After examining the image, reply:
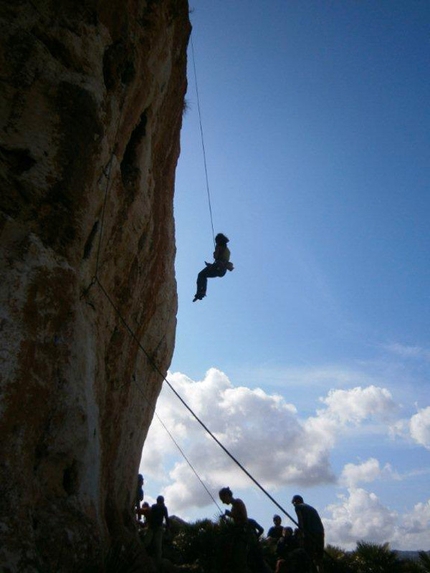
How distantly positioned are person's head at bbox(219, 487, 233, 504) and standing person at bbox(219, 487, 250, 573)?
25.5 inches

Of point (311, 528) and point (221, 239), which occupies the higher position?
point (221, 239)

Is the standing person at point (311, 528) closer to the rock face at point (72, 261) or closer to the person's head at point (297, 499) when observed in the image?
the person's head at point (297, 499)

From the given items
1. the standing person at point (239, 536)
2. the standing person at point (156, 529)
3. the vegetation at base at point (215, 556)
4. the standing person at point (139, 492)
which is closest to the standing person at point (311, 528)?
the standing person at point (239, 536)

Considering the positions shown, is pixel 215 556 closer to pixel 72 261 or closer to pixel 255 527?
pixel 255 527

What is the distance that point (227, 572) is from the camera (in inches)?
324

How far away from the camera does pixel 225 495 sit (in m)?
9.65

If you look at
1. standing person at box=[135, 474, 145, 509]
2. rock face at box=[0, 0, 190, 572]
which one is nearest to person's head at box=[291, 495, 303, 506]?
rock face at box=[0, 0, 190, 572]

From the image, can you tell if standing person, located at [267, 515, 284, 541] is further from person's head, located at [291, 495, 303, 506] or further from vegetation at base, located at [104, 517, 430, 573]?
person's head, located at [291, 495, 303, 506]

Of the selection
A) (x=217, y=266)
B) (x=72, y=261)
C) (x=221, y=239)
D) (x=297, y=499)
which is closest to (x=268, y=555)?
(x=297, y=499)

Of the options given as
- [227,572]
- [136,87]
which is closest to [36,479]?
[227,572]

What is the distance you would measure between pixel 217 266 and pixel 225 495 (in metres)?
6.57

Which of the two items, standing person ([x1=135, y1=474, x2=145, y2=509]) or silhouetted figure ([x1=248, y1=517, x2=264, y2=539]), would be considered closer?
silhouetted figure ([x1=248, y1=517, x2=264, y2=539])

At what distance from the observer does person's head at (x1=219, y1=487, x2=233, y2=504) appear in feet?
31.5

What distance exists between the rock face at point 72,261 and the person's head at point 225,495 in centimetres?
189
